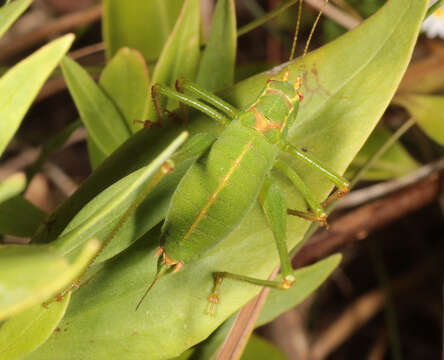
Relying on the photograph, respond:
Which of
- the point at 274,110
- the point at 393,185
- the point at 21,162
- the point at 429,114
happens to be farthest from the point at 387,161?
the point at 21,162

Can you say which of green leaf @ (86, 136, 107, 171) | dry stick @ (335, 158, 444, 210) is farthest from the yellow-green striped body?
dry stick @ (335, 158, 444, 210)

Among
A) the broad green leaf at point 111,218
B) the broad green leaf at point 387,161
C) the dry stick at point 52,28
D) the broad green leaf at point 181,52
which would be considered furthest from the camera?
the dry stick at point 52,28

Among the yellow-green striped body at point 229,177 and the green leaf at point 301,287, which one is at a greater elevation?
the yellow-green striped body at point 229,177

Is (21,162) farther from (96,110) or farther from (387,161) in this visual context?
(387,161)

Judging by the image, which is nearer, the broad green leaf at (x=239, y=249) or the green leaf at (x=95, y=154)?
the broad green leaf at (x=239, y=249)

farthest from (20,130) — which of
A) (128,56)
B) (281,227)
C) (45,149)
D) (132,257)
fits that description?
(281,227)

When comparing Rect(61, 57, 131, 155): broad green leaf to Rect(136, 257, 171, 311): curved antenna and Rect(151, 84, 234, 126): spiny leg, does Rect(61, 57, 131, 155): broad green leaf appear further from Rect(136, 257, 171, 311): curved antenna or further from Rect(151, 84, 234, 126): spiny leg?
Rect(136, 257, 171, 311): curved antenna

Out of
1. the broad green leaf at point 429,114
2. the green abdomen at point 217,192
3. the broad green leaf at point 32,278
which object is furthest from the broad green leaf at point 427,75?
the broad green leaf at point 32,278

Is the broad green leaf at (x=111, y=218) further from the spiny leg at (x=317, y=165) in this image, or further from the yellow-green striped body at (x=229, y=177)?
the spiny leg at (x=317, y=165)
